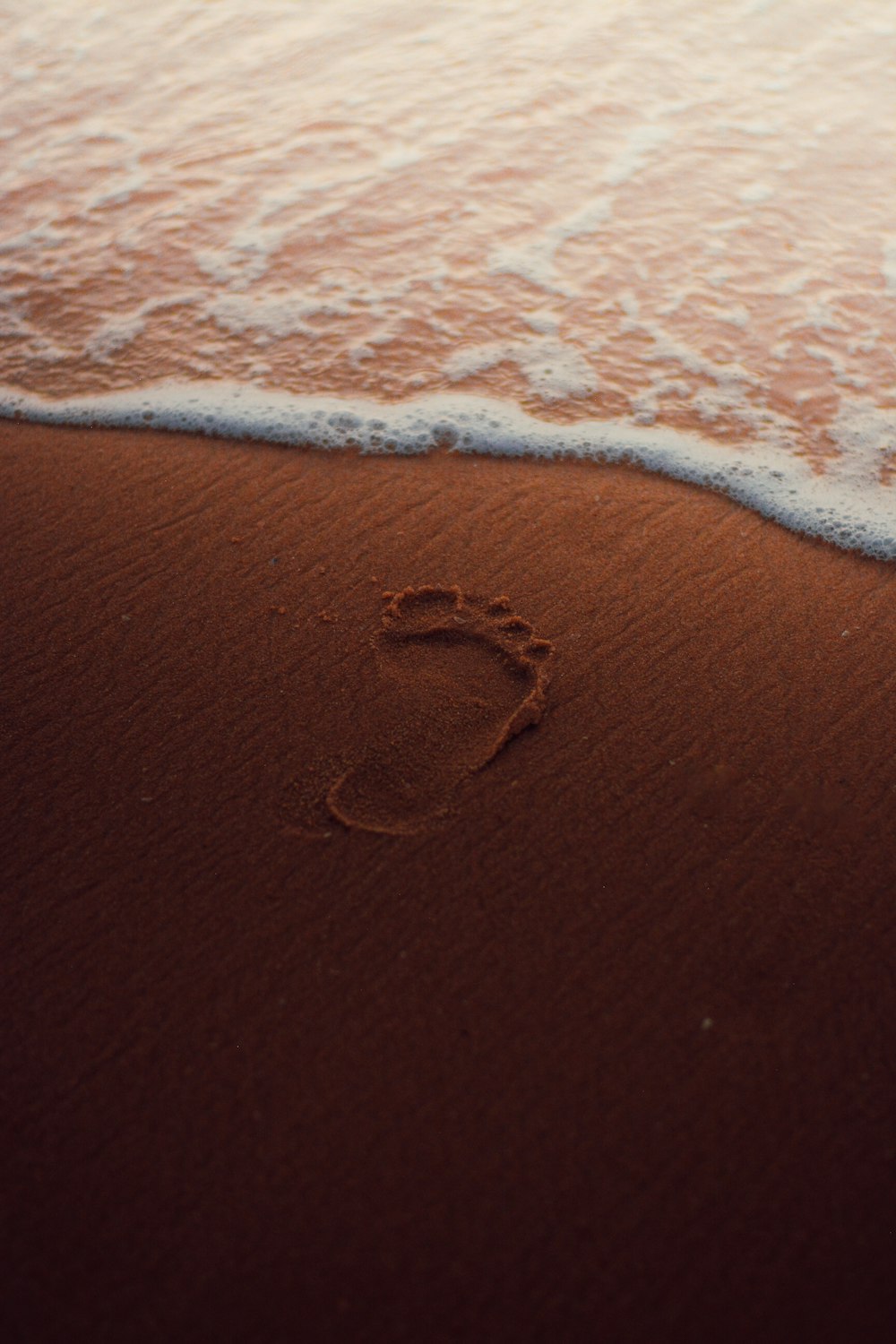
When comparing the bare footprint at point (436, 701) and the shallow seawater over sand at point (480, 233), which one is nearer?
the bare footprint at point (436, 701)

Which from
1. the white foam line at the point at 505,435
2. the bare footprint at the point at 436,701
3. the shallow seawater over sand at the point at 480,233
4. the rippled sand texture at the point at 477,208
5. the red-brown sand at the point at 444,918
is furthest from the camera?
the rippled sand texture at the point at 477,208

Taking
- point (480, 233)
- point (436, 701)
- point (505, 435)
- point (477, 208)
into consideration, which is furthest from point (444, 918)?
point (477, 208)

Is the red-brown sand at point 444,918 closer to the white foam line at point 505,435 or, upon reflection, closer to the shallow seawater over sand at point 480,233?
the white foam line at point 505,435

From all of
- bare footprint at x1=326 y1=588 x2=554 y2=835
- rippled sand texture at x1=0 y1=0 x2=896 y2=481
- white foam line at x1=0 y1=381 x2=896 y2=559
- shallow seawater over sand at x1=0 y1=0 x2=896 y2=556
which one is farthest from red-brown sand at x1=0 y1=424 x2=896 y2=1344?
rippled sand texture at x1=0 y1=0 x2=896 y2=481

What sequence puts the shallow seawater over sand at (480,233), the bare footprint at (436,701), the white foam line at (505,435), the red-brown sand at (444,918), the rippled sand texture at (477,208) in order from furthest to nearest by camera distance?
the rippled sand texture at (477,208)
the shallow seawater over sand at (480,233)
the white foam line at (505,435)
the bare footprint at (436,701)
the red-brown sand at (444,918)

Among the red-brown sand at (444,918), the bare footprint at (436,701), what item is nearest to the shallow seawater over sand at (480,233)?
the red-brown sand at (444,918)

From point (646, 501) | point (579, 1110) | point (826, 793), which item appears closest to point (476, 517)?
point (646, 501)

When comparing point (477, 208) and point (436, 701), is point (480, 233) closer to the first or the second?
point (477, 208)

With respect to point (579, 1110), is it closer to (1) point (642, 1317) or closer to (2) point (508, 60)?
(1) point (642, 1317)
